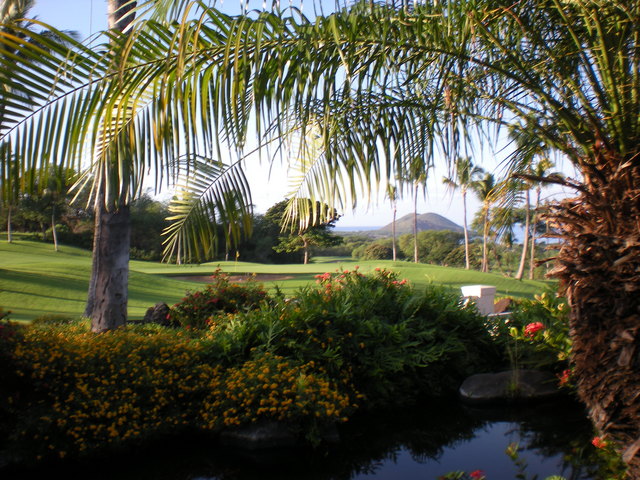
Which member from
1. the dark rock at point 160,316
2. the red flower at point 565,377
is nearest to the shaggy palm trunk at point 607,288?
the red flower at point 565,377

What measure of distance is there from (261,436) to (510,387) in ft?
9.07

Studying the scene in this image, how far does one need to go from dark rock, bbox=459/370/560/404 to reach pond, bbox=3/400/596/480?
0.78ft

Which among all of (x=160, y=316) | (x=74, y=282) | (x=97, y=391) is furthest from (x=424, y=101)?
(x=74, y=282)

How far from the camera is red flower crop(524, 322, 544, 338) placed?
6.18 m

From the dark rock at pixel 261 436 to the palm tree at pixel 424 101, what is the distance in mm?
2172

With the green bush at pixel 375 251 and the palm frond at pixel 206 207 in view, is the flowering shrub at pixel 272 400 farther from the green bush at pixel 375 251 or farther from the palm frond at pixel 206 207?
the green bush at pixel 375 251

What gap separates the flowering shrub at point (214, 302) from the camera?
8.34 meters

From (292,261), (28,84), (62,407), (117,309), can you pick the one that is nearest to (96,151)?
(28,84)

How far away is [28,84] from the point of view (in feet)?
8.75

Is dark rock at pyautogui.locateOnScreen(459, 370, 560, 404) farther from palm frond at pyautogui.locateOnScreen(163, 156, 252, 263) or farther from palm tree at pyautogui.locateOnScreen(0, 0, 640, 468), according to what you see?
palm frond at pyautogui.locateOnScreen(163, 156, 252, 263)

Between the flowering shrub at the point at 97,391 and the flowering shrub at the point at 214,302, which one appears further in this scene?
the flowering shrub at the point at 214,302

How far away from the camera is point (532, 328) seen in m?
6.18

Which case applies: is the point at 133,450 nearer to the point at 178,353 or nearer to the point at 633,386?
the point at 178,353

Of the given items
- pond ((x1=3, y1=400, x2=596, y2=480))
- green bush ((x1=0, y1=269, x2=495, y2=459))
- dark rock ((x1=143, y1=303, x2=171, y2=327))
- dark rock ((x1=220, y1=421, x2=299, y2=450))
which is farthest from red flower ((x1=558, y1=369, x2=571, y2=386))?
dark rock ((x1=143, y1=303, x2=171, y2=327))
